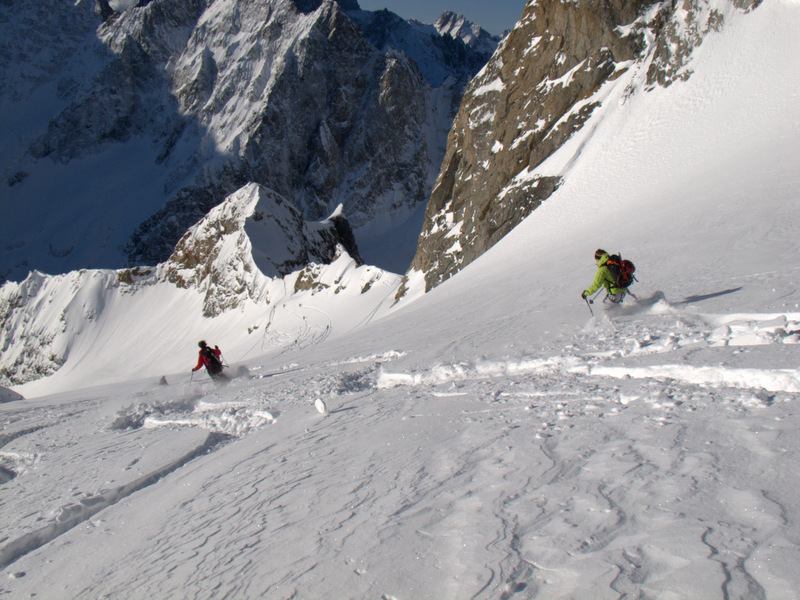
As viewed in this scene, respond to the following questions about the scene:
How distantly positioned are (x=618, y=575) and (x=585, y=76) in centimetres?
2915

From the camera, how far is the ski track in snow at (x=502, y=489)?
232 centimetres

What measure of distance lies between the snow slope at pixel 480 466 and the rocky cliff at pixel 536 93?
56.3 ft

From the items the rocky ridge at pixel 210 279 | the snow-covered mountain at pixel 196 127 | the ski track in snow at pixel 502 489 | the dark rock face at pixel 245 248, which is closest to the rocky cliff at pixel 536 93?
the rocky ridge at pixel 210 279

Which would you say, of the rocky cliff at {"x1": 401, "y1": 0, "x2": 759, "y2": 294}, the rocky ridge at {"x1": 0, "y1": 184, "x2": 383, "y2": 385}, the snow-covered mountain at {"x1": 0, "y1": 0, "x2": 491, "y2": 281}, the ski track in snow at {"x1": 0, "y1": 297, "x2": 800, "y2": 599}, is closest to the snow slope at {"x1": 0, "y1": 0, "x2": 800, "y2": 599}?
the ski track in snow at {"x1": 0, "y1": 297, "x2": 800, "y2": 599}

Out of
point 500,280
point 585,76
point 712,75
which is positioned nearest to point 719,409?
point 500,280

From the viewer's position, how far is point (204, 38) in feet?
363

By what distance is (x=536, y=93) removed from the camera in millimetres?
29750

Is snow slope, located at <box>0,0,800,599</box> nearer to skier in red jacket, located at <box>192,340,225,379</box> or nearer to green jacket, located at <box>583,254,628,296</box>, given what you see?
green jacket, located at <box>583,254,628,296</box>

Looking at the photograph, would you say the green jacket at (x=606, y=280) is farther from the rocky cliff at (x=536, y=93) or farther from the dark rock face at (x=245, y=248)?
the dark rock face at (x=245, y=248)

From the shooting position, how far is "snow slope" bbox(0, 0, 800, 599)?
240 cm

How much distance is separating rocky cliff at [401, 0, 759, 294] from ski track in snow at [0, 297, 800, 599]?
68.1 feet

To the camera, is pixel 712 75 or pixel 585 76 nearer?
pixel 712 75

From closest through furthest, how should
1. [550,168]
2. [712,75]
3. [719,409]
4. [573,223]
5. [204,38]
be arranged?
[719,409] < [573,223] < [712,75] < [550,168] < [204,38]

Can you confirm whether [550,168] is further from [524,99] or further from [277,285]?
[277,285]
